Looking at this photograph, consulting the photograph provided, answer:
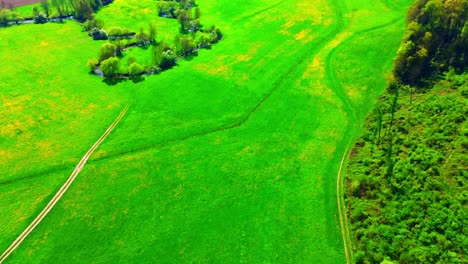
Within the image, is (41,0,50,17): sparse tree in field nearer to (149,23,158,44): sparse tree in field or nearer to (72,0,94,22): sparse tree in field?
(72,0,94,22): sparse tree in field

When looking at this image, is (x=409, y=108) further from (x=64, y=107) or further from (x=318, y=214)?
(x=64, y=107)

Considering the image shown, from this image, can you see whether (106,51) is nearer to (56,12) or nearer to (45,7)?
(56,12)

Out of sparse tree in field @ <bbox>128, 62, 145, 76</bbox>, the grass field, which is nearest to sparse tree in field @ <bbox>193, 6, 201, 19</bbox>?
the grass field

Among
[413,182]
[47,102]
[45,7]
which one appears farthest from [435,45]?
[45,7]

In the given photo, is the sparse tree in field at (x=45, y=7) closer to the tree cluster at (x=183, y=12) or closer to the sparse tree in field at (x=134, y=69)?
the tree cluster at (x=183, y=12)

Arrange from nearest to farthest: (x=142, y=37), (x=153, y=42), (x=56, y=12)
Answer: (x=142, y=37) < (x=153, y=42) < (x=56, y=12)
